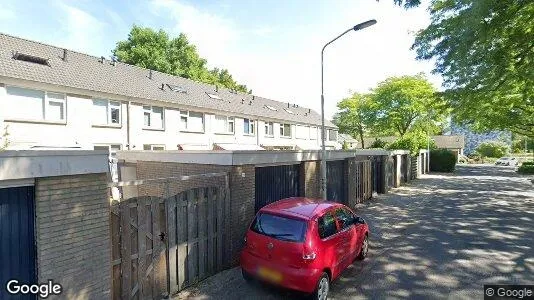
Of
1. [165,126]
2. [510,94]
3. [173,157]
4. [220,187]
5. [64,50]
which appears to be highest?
[64,50]

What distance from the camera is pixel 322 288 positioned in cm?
571

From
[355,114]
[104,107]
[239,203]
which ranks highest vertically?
[355,114]

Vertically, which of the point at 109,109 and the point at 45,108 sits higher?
the point at 109,109

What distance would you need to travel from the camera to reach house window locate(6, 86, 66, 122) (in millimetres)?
14461

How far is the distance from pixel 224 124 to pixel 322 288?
22.8 m

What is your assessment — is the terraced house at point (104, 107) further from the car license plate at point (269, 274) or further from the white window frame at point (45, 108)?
the car license plate at point (269, 274)

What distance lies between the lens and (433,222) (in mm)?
11805

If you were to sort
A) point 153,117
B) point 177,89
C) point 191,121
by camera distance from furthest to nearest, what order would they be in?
point 177,89 → point 191,121 → point 153,117

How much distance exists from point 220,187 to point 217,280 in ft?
6.22

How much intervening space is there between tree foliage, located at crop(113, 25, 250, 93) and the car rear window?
33.2m

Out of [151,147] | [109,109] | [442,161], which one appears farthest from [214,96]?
[442,161]

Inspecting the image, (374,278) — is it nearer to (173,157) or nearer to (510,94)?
(173,157)

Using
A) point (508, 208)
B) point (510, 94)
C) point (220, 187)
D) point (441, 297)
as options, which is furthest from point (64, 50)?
point (510, 94)

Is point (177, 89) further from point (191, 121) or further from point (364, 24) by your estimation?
point (364, 24)
